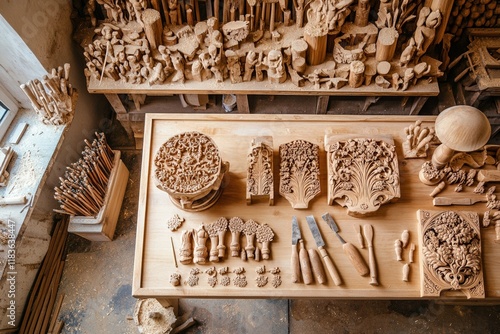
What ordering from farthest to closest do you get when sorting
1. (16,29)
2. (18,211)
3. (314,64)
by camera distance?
(314,64) < (18,211) < (16,29)

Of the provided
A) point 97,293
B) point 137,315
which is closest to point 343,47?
point 137,315

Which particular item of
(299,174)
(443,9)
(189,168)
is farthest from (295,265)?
(443,9)

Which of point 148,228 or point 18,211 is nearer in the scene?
point 148,228

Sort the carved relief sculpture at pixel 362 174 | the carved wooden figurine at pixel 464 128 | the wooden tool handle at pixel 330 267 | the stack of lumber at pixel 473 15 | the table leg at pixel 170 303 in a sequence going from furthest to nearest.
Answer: the stack of lumber at pixel 473 15 → the table leg at pixel 170 303 → the carved relief sculpture at pixel 362 174 → the wooden tool handle at pixel 330 267 → the carved wooden figurine at pixel 464 128

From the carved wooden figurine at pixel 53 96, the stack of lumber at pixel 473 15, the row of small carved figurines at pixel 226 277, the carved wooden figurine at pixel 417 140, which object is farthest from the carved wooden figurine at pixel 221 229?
the stack of lumber at pixel 473 15

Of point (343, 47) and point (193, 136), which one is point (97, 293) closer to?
point (193, 136)

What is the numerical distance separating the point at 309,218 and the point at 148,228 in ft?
3.69

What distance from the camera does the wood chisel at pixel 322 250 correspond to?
8.46ft

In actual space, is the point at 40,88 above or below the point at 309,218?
above

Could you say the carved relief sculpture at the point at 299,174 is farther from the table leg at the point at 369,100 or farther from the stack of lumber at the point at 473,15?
the stack of lumber at the point at 473,15

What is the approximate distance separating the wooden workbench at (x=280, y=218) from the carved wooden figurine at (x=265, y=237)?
0.04m

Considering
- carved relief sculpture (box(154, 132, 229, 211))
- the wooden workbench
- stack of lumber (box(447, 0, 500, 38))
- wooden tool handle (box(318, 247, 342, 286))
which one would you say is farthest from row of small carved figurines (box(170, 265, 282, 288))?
stack of lumber (box(447, 0, 500, 38))

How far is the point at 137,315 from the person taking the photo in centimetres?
321

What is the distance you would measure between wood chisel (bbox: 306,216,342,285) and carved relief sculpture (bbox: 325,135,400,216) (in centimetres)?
19
